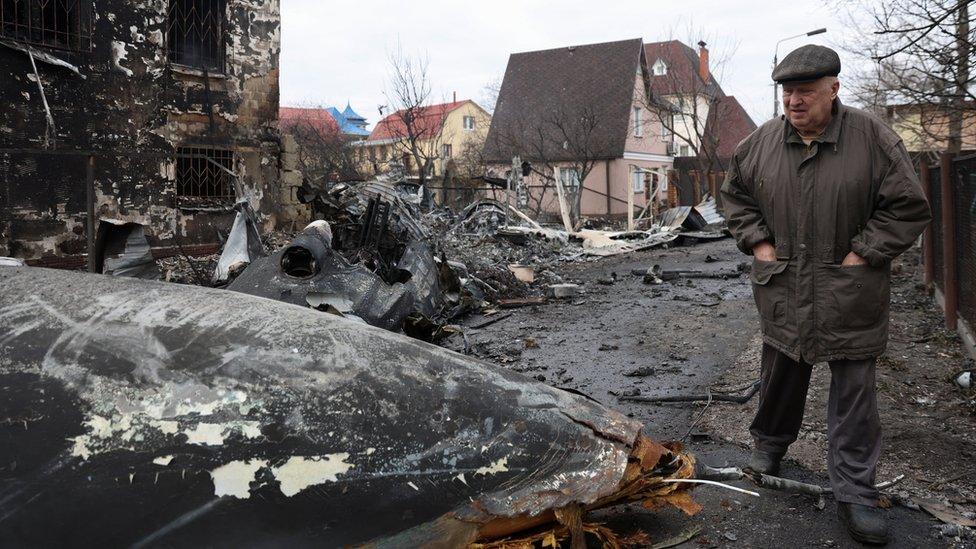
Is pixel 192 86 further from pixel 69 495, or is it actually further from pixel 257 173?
pixel 69 495

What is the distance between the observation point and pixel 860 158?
2781 mm

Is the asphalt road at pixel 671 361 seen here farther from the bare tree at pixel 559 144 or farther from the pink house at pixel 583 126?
the pink house at pixel 583 126

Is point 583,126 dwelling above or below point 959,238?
above

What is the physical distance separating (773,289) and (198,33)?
11955 mm

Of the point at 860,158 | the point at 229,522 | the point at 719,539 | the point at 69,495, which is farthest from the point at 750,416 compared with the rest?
the point at 69,495

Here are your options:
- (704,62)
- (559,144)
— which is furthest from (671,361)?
(704,62)

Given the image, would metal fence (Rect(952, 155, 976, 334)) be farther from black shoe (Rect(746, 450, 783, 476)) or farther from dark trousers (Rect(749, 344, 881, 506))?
dark trousers (Rect(749, 344, 881, 506))

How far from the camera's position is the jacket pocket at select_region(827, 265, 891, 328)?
2771 millimetres

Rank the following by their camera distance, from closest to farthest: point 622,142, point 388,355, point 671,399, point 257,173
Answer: point 388,355, point 671,399, point 257,173, point 622,142

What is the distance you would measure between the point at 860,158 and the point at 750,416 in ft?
6.30

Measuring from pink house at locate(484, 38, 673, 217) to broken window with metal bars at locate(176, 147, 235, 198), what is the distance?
53.2 ft

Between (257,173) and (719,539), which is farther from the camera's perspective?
(257,173)

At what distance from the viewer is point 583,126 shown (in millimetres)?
29734

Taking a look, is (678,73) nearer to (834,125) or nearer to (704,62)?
(704,62)
